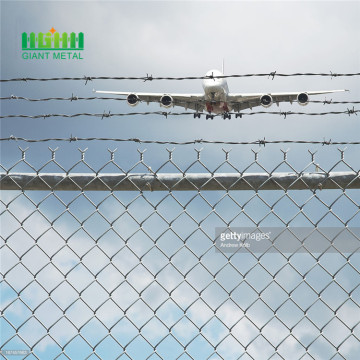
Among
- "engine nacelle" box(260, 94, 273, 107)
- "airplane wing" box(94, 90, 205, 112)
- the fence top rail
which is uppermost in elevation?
the fence top rail

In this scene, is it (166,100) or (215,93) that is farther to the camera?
(215,93)

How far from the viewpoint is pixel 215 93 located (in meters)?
27.1

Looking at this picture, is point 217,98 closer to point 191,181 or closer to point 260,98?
point 260,98

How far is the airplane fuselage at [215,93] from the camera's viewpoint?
26.4m

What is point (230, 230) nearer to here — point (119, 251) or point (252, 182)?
point (252, 182)

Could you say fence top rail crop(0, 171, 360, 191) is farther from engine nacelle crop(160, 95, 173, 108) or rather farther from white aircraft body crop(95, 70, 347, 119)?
engine nacelle crop(160, 95, 173, 108)

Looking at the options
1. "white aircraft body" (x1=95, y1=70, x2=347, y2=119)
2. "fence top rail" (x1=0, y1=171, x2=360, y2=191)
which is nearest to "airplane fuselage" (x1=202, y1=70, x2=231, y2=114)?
"white aircraft body" (x1=95, y1=70, x2=347, y2=119)

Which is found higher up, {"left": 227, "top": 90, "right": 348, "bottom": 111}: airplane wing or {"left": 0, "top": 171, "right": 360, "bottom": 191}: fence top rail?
{"left": 0, "top": 171, "right": 360, "bottom": 191}: fence top rail

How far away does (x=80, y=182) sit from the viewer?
107 inches

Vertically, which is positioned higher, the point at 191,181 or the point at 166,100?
the point at 191,181

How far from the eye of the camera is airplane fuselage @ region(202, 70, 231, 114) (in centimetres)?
2636

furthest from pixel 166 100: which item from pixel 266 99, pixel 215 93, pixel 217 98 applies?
pixel 266 99

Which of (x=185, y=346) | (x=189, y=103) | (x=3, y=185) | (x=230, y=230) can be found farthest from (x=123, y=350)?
(x=189, y=103)

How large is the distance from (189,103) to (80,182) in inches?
1040
